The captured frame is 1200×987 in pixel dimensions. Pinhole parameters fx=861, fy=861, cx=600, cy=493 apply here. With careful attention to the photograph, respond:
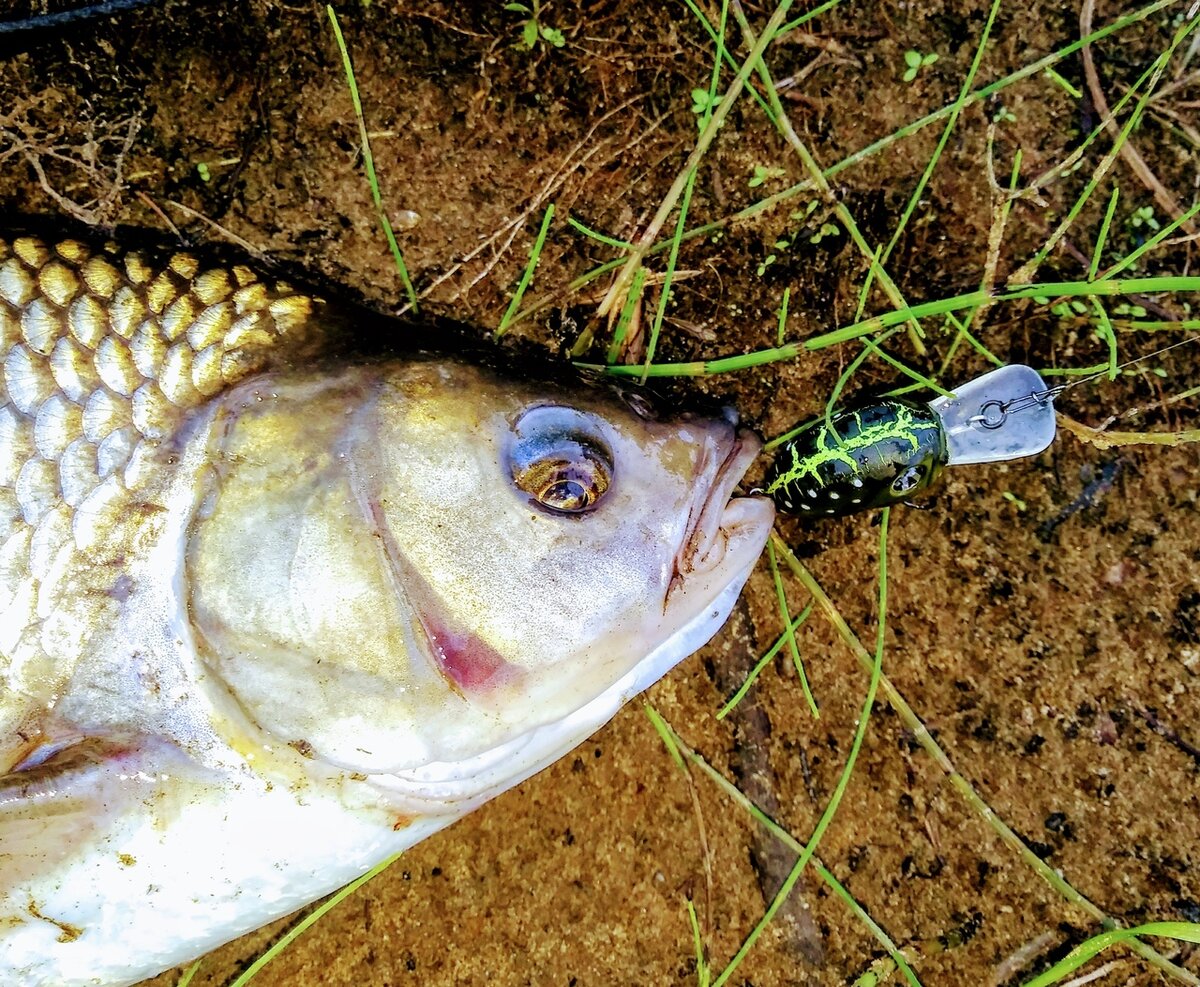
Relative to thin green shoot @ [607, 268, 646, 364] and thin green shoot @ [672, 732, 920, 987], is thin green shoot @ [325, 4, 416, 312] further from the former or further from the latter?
thin green shoot @ [672, 732, 920, 987]

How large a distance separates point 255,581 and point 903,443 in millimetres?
1410

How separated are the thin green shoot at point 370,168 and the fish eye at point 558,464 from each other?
714 millimetres

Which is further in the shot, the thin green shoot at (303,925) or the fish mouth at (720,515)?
the thin green shoot at (303,925)

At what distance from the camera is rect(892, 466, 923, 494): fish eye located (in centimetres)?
197

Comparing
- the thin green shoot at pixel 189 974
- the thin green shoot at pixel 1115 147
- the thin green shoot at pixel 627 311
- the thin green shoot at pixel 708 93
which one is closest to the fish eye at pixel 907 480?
the thin green shoot at pixel 1115 147

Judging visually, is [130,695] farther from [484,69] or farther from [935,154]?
[935,154]

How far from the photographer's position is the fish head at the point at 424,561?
163cm

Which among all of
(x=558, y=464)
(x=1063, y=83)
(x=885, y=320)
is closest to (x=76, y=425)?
(x=558, y=464)

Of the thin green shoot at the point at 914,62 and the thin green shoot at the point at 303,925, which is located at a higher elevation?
the thin green shoot at the point at 914,62

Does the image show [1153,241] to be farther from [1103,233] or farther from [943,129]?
[943,129]

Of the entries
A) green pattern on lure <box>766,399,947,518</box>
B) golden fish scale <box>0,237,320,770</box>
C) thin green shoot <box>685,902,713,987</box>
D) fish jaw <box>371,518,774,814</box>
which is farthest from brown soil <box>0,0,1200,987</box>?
golden fish scale <box>0,237,320,770</box>

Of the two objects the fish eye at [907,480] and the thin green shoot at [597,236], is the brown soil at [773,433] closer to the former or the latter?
the thin green shoot at [597,236]

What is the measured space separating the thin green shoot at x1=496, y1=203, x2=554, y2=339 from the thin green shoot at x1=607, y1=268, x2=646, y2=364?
253mm

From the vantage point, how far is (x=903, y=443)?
6.41 ft
